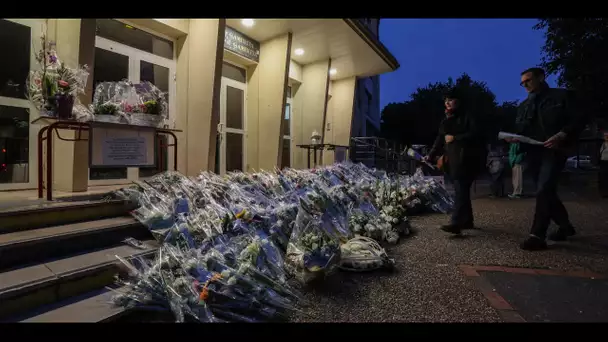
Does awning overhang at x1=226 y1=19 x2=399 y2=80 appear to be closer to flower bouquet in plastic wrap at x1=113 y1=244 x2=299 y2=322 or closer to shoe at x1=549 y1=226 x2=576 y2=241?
shoe at x1=549 y1=226 x2=576 y2=241

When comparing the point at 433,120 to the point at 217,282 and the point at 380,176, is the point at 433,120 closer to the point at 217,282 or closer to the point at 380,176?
the point at 380,176

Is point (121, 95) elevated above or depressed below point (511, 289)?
above

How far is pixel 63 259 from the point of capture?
8.80 ft

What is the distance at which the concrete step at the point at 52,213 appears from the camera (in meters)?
2.82

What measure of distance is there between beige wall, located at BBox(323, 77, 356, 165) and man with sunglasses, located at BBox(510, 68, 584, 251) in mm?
10038

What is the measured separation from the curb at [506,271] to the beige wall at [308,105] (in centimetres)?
898

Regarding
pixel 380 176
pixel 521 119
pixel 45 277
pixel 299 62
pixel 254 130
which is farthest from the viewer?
pixel 299 62

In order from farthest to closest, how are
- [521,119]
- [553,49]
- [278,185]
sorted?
1. [553,49]
2. [278,185]
3. [521,119]

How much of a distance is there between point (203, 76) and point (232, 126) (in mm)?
2481

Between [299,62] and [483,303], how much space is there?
36.3 feet

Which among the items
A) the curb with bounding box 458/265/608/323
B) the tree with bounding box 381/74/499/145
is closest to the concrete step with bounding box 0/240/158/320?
the curb with bounding box 458/265/608/323

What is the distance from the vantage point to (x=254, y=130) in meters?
9.80

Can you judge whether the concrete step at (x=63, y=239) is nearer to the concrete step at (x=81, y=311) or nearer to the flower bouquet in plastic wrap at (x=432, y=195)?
the concrete step at (x=81, y=311)

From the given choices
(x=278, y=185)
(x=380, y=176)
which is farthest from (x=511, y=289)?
(x=380, y=176)
